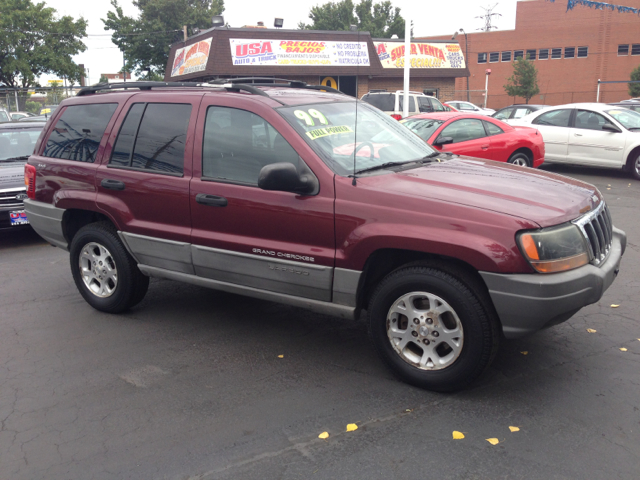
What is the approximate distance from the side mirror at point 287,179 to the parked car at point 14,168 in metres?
5.16

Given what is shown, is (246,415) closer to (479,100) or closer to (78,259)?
(78,259)

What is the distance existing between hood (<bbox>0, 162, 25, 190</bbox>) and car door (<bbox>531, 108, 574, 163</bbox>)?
10.7 meters

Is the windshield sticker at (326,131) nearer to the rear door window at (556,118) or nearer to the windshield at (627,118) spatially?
the rear door window at (556,118)

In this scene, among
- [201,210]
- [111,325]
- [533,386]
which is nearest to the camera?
[533,386]

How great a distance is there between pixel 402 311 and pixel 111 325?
2.76 m

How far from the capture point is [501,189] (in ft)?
12.7

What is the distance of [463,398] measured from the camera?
3.78m

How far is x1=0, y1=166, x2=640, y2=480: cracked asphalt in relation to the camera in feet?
10.3

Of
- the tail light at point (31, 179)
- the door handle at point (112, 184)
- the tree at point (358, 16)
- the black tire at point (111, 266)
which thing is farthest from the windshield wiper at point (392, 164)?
the tree at point (358, 16)

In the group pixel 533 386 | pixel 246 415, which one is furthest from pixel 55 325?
pixel 533 386

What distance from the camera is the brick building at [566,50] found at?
52531mm

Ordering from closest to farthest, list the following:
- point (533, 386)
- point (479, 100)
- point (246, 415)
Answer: point (246, 415) < point (533, 386) < point (479, 100)

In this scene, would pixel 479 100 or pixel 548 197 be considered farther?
pixel 479 100

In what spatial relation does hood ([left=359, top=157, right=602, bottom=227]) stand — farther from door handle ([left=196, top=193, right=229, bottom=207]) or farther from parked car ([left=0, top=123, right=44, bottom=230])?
parked car ([left=0, top=123, right=44, bottom=230])
